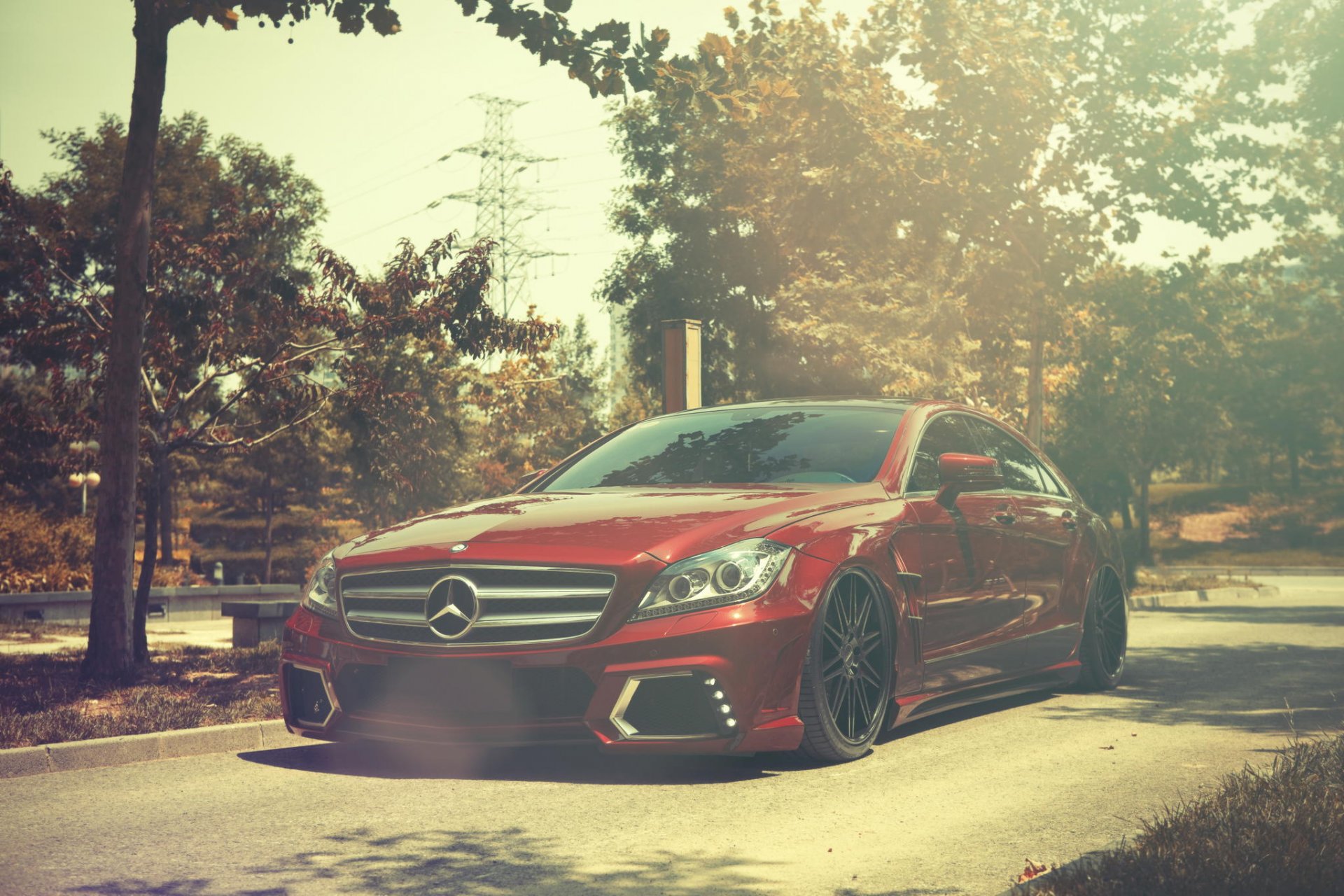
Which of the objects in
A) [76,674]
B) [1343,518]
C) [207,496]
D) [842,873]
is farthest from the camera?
[1343,518]

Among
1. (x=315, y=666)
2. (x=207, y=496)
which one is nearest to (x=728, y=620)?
(x=315, y=666)

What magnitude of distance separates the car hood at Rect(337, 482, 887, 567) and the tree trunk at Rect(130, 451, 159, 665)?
5816mm

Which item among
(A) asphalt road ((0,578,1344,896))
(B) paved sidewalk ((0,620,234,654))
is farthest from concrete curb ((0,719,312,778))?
(B) paved sidewalk ((0,620,234,654))

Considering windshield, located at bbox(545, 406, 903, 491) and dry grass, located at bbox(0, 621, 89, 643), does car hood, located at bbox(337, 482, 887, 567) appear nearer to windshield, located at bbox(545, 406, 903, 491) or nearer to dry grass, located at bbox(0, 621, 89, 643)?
windshield, located at bbox(545, 406, 903, 491)

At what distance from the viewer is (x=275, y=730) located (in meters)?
7.31

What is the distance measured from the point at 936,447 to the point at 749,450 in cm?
101

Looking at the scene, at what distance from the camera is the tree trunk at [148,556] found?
1164 centimetres

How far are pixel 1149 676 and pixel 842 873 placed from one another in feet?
21.2

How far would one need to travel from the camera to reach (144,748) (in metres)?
6.91

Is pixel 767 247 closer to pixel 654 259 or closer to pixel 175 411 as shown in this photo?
pixel 654 259

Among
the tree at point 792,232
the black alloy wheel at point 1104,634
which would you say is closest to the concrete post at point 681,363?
the tree at point 792,232

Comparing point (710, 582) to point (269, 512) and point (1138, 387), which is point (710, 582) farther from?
point (269, 512)

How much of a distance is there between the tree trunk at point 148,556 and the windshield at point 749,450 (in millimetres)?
5582

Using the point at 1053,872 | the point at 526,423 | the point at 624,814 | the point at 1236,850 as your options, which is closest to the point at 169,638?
the point at 624,814
